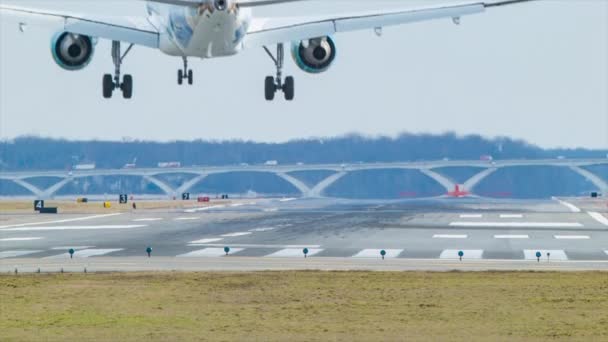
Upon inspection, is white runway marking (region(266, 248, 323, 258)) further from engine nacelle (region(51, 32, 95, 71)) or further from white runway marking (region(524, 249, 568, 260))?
engine nacelle (region(51, 32, 95, 71))

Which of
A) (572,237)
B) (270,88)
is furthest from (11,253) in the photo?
(572,237)

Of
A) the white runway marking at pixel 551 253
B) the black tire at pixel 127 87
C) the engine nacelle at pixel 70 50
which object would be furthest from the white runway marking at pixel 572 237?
the engine nacelle at pixel 70 50

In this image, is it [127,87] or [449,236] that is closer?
[127,87]

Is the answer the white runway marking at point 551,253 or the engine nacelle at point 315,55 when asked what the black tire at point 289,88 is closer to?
Answer: the engine nacelle at point 315,55

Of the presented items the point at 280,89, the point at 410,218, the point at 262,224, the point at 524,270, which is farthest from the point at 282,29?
the point at 410,218

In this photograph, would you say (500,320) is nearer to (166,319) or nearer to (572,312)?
(572,312)

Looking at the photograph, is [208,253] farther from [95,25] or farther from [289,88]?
[95,25]

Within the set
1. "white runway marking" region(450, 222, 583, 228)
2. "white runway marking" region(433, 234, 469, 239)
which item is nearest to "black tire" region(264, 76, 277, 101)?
"white runway marking" region(433, 234, 469, 239)

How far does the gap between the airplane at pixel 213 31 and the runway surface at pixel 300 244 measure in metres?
9.82

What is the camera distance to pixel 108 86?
69812 millimetres

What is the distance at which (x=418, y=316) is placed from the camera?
40.8 metres

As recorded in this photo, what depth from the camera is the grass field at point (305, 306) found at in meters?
36.7

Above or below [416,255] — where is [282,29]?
above

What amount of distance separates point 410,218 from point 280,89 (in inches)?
2485
